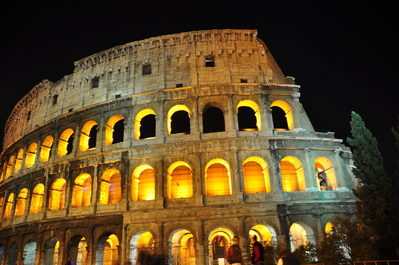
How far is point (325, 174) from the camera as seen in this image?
2150 centimetres

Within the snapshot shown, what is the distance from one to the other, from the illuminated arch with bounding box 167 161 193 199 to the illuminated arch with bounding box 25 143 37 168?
47.3 ft

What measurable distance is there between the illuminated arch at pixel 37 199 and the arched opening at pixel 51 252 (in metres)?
3.55

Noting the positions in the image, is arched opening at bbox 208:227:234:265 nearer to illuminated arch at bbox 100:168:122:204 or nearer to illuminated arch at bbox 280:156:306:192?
illuminated arch at bbox 280:156:306:192

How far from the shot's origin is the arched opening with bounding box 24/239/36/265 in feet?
72.2

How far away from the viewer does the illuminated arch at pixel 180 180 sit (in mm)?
19648

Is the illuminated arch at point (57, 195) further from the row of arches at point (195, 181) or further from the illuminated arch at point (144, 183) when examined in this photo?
the illuminated arch at point (144, 183)

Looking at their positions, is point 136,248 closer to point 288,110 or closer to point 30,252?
point 30,252

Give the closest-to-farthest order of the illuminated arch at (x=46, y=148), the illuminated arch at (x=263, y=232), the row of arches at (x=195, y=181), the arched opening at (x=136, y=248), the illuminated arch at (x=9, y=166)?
1. the arched opening at (x=136, y=248)
2. the illuminated arch at (x=263, y=232)
3. the row of arches at (x=195, y=181)
4. the illuminated arch at (x=46, y=148)
5. the illuminated arch at (x=9, y=166)

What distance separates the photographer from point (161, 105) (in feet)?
68.6

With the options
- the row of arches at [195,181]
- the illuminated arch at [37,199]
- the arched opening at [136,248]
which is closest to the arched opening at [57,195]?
the row of arches at [195,181]

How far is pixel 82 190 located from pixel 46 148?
5.86m

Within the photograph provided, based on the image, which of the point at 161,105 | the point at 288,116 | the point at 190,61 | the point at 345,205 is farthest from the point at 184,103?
the point at 345,205

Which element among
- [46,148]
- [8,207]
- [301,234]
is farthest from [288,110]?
[8,207]

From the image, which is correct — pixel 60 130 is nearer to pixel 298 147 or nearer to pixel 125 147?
pixel 125 147
